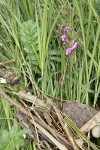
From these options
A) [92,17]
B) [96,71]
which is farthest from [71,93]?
[92,17]

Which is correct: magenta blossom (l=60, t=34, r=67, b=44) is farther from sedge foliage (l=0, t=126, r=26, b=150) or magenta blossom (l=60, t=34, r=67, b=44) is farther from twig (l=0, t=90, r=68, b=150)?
sedge foliage (l=0, t=126, r=26, b=150)

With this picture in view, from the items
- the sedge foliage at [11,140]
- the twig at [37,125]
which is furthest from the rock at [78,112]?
the sedge foliage at [11,140]

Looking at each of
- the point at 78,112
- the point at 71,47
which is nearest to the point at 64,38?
the point at 71,47

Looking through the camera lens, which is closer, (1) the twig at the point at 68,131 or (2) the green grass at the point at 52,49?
(1) the twig at the point at 68,131

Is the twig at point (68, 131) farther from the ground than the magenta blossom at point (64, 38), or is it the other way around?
the magenta blossom at point (64, 38)

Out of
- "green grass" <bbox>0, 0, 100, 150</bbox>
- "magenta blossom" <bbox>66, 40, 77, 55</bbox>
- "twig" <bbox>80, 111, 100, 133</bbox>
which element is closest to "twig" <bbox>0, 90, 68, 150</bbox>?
"green grass" <bbox>0, 0, 100, 150</bbox>

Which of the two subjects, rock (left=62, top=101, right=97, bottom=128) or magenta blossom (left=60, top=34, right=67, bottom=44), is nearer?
rock (left=62, top=101, right=97, bottom=128)

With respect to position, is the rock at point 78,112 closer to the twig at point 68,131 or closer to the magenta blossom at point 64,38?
the twig at point 68,131

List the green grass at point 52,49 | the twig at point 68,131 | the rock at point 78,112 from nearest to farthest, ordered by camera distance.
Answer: the twig at point 68,131 → the rock at point 78,112 → the green grass at point 52,49

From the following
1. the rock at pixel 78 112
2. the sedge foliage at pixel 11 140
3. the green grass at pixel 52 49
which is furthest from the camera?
the green grass at pixel 52 49

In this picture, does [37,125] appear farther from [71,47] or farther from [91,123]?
[71,47]
